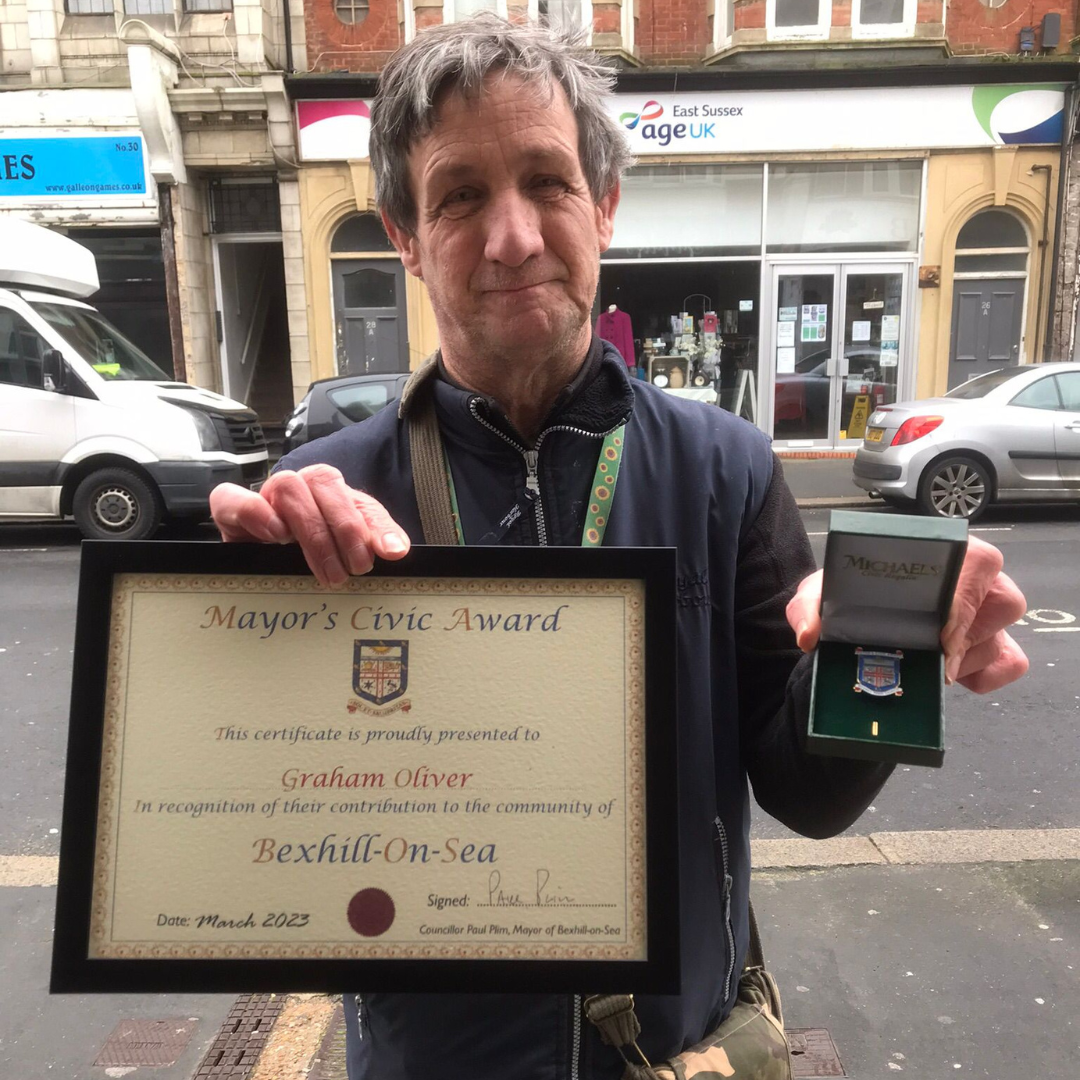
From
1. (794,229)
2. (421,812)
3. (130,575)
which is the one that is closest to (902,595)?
(421,812)

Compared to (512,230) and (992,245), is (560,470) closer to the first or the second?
(512,230)

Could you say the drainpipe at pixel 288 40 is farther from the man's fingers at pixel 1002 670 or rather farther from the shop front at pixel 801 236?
the man's fingers at pixel 1002 670

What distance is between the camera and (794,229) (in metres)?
13.6

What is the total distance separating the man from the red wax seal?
0.70 ft

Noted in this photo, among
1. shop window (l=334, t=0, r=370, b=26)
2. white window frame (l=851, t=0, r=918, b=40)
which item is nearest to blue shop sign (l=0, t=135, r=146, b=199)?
shop window (l=334, t=0, r=370, b=26)

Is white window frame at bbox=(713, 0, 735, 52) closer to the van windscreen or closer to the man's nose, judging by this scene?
the van windscreen

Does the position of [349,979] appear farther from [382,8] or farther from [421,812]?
[382,8]

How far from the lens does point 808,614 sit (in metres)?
1.08

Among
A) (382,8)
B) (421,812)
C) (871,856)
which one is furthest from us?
(382,8)

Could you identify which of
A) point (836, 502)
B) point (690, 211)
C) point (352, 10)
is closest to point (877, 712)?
point (836, 502)

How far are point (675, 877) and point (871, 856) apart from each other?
114 inches

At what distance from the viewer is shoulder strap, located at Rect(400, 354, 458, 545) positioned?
1.36 meters

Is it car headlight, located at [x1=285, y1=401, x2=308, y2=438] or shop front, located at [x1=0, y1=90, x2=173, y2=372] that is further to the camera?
shop front, located at [x1=0, y1=90, x2=173, y2=372]

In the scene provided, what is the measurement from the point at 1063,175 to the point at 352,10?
10.3m
